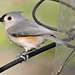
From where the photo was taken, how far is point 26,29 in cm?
254

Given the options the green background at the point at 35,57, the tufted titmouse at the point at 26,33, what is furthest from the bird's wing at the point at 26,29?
the green background at the point at 35,57

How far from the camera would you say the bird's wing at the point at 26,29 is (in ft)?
7.95

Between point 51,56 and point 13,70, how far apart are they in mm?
592

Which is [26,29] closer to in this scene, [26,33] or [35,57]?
[26,33]

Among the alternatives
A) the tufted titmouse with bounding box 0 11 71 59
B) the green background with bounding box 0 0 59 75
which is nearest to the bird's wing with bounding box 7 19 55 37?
the tufted titmouse with bounding box 0 11 71 59

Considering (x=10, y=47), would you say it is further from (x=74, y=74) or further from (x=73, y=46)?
(x=73, y=46)

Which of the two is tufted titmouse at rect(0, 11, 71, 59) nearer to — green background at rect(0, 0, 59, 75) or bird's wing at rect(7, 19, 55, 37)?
bird's wing at rect(7, 19, 55, 37)

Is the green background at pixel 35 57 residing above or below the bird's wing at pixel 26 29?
below

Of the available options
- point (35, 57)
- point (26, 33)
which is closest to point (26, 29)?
point (26, 33)

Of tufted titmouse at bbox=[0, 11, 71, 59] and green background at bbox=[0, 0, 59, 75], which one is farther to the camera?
green background at bbox=[0, 0, 59, 75]

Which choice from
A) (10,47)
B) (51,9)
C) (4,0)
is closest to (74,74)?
(10,47)

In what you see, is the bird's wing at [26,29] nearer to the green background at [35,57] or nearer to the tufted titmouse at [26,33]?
the tufted titmouse at [26,33]

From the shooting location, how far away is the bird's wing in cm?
242

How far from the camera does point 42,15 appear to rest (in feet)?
17.1
